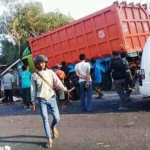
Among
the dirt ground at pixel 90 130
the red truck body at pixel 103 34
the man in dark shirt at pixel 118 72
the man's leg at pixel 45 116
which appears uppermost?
the red truck body at pixel 103 34

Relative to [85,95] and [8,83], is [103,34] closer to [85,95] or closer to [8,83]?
[85,95]

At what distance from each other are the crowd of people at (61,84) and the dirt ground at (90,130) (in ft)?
1.10

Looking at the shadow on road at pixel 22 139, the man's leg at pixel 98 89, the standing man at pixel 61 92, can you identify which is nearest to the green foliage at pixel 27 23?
the man's leg at pixel 98 89

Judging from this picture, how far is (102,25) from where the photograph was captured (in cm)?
1390

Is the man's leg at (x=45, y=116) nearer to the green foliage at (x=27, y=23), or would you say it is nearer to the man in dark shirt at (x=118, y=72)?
the man in dark shirt at (x=118, y=72)

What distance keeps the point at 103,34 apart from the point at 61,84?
722 centimetres

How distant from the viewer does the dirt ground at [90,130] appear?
21.7ft

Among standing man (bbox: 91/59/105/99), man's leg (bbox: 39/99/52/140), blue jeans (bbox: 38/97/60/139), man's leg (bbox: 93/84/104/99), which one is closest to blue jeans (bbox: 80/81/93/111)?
man's leg (bbox: 93/84/104/99)

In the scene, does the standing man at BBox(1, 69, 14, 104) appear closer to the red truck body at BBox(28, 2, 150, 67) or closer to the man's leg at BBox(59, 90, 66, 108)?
the red truck body at BBox(28, 2, 150, 67)

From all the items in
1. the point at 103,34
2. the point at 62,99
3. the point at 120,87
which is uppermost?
the point at 103,34

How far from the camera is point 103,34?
45.7ft

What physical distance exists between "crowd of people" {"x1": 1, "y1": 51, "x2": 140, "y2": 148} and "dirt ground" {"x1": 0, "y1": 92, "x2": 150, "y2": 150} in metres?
0.33

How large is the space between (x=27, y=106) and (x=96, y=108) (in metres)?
3.50

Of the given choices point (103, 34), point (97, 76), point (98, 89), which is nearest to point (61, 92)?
point (98, 89)
